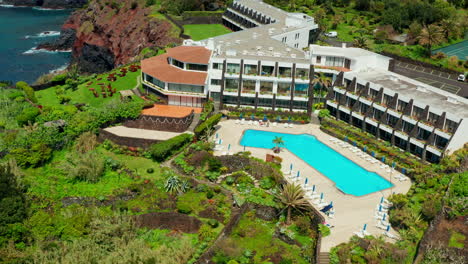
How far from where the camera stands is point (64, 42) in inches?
5935

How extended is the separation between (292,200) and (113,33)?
95237 millimetres

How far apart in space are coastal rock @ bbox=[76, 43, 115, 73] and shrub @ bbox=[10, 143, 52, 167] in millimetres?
69847

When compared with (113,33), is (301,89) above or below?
above

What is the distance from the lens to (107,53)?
136375 millimetres

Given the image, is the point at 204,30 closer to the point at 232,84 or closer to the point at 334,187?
the point at 232,84

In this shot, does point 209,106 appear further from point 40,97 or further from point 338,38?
point 338,38

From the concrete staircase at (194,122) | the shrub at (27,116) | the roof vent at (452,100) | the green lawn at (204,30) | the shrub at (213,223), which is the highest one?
the green lawn at (204,30)

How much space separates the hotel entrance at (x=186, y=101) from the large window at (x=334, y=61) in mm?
23331

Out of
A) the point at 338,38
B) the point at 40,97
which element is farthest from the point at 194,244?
the point at 338,38

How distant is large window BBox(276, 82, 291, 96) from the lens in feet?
271

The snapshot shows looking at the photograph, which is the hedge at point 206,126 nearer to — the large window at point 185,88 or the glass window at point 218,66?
the large window at point 185,88

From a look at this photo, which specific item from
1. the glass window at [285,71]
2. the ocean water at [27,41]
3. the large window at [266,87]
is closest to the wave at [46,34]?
the ocean water at [27,41]

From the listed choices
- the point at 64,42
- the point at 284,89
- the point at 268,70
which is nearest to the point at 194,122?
the point at 268,70

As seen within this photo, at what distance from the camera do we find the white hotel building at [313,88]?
231 feet
